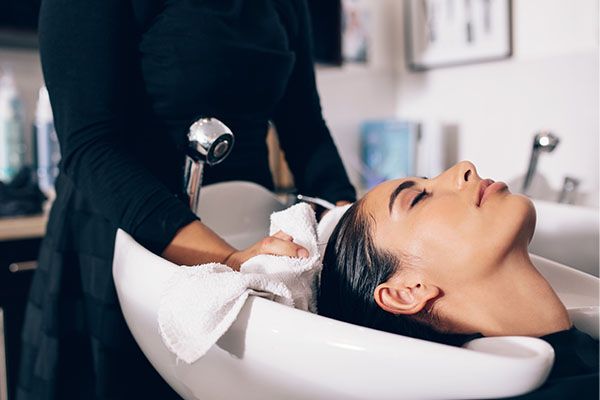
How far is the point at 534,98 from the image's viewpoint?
1.83 meters

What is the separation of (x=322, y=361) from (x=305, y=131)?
0.74 metres

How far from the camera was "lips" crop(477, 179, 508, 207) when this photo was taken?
28.3 inches

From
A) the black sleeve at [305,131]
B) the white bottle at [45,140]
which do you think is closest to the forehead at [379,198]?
the black sleeve at [305,131]

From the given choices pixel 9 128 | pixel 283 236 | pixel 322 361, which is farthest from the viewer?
pixel 9 128

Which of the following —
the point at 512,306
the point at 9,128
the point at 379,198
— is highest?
the point at 9,128

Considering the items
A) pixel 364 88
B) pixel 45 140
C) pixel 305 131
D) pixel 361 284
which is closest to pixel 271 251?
pixel 361 284

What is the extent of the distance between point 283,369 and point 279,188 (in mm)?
1490

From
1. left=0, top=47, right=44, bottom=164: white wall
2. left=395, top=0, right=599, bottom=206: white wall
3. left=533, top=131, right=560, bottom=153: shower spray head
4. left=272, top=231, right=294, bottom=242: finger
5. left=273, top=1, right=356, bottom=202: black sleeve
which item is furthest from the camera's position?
left=0, top=47, right=44, bottom=164: white wall

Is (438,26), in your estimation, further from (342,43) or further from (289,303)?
(289,303)

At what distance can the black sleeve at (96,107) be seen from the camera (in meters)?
0.80

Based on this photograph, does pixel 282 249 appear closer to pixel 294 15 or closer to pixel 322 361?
pixel 322 361

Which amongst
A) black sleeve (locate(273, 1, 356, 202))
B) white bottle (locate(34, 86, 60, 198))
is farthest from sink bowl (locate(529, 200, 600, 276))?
white bottle (locate(34, 86, 60, 198))

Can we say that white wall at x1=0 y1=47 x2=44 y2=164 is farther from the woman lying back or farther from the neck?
the neck

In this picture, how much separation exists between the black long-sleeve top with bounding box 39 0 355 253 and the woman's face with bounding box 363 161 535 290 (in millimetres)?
259
